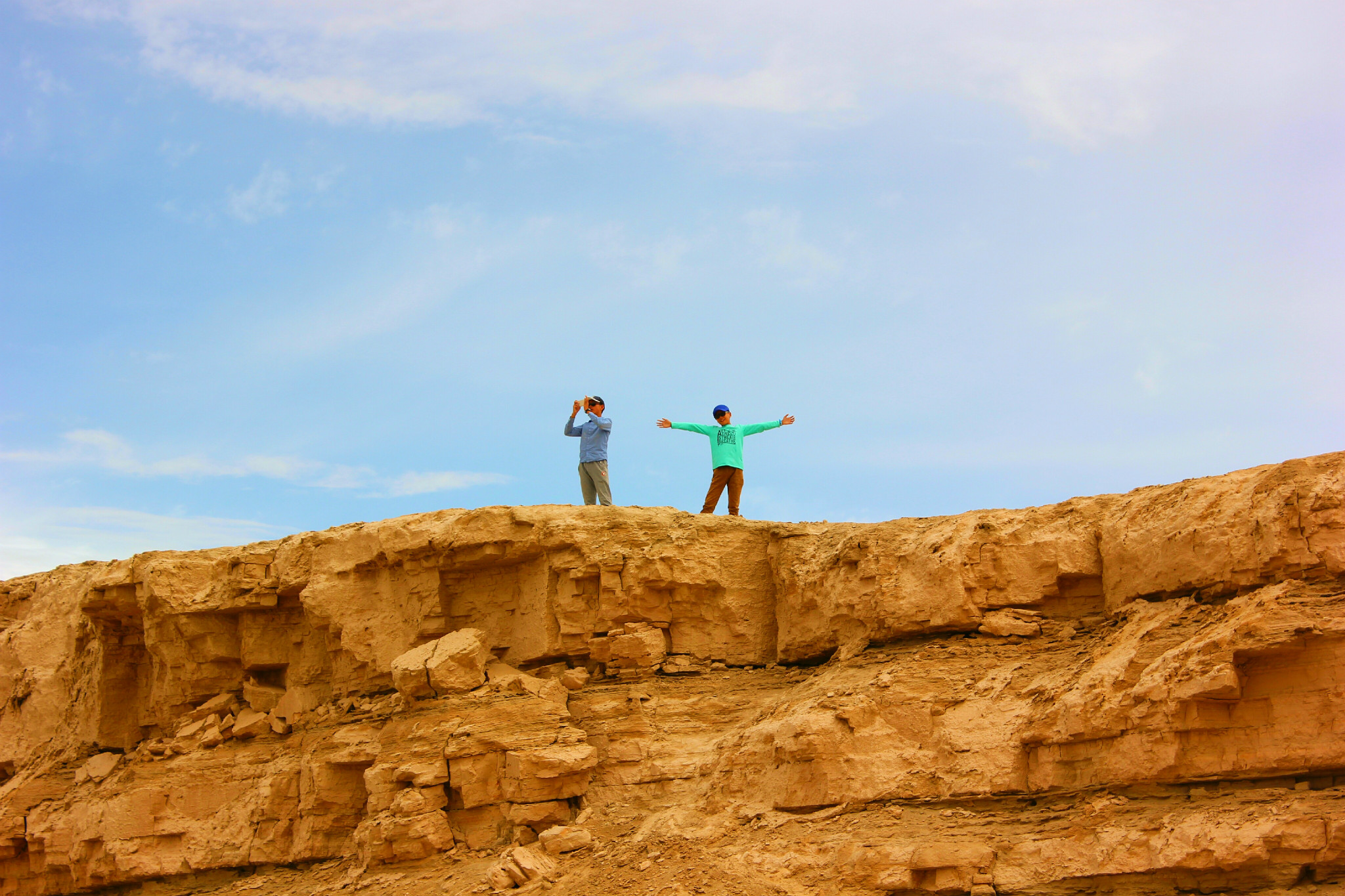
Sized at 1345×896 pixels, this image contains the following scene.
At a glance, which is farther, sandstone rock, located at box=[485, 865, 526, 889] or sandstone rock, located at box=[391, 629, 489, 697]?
sandstone rock, located at box=[391, 629, 489, 697]

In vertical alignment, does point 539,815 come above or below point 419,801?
below

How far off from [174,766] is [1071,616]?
36.5 ft

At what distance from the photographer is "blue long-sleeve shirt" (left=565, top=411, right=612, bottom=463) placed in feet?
53.7

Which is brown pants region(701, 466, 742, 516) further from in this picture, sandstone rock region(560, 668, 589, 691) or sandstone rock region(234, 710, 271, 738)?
sandstone rock region(234, 710, 271, 738)

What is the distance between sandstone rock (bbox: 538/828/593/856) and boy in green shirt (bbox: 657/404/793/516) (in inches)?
179

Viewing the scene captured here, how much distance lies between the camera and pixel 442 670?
14.6 meters

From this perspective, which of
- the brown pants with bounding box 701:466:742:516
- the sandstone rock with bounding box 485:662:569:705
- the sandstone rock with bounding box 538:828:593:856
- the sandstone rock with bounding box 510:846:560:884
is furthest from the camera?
the brown pants with bounding box 701:466:742:516

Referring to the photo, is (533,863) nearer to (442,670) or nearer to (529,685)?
(529,685)

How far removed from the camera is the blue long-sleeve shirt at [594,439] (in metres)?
16.4

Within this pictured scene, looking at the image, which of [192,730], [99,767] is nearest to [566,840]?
[192,730]

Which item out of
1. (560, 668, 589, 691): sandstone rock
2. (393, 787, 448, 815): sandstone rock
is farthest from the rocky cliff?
(560, 668, 589, 691): sandstone rock

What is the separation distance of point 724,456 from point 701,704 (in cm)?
344

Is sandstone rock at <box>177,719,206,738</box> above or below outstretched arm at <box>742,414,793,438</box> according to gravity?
below

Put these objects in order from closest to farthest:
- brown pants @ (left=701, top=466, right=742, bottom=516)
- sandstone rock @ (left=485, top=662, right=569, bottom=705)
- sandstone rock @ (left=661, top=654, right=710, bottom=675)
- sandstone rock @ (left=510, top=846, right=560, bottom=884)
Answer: sandstone rock @ (left=510, top=846, right=560, bottom=884)
sandstone rock @ (left=485, top=662, right=569, bottom=705)
sandstone rock @ (left=661, top=654, right=710, bottom=675)
brown pants @ (left=701, top=466, right=742, bottom=516)
